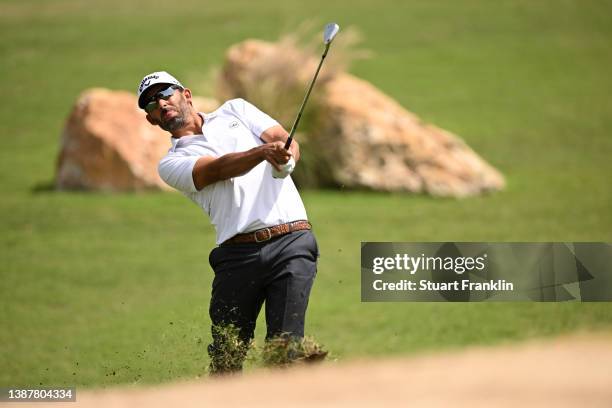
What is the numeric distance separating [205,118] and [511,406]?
2719mm

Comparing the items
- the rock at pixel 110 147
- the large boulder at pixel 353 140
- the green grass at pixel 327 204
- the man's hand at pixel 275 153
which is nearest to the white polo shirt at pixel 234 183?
the man's hand at pixel 275 153

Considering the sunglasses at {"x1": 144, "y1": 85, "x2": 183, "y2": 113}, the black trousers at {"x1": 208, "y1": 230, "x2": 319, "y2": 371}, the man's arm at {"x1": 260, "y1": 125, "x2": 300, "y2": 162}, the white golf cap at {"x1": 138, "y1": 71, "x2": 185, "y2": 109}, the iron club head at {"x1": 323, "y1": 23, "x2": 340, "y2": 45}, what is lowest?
the black trousers at {"x1": 208, "y1": 230, "x2": 319, "y2": 371}

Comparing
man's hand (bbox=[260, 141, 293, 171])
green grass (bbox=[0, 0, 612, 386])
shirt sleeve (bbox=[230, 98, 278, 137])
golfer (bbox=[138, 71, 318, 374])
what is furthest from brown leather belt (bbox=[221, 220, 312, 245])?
green grass (bbox=[0, 0, 612, 386])

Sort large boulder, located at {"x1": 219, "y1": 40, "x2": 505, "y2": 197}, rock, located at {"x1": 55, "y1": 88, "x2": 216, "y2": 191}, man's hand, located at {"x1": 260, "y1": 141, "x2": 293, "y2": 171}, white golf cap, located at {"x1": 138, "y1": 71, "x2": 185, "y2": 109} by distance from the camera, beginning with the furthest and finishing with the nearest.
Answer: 1. large boulder, located at {"x1": 219, "y1": 40, "x2": 505, "y2": 197}
2. rock, located at {"x1": 55, "y1": 88, "x2": 216, "y2": 191}
3. white golf cap, located at {"x1": 138, "y1": 71, "x2": 185, "y2": 109}
4. man's hand, located at {"x1": 260, "y1": 141, "x2": 293, "y2": 171}

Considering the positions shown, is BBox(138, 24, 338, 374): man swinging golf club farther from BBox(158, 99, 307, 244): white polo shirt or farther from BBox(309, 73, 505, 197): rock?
BBox(309, 73, 505, 197): rock

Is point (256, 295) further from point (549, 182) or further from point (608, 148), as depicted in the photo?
point (608, 148)

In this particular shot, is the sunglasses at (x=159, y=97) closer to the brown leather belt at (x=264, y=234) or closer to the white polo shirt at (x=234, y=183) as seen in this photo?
the white polo shirt at (x=234, y=183)

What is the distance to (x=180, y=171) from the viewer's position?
6.49 meters

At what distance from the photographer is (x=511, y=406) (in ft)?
17.4

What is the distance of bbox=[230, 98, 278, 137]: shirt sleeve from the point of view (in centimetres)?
673

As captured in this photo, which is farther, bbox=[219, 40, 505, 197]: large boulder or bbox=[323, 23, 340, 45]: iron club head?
bbox=[219, 40, 505, 197]: large boulder

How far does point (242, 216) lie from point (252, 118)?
699 mm

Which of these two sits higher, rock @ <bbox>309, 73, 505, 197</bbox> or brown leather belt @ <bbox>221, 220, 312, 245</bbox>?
rock @ <bbox>309, 73, 505, 197</bbox>

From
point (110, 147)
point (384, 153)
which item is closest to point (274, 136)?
point (110, 147)
